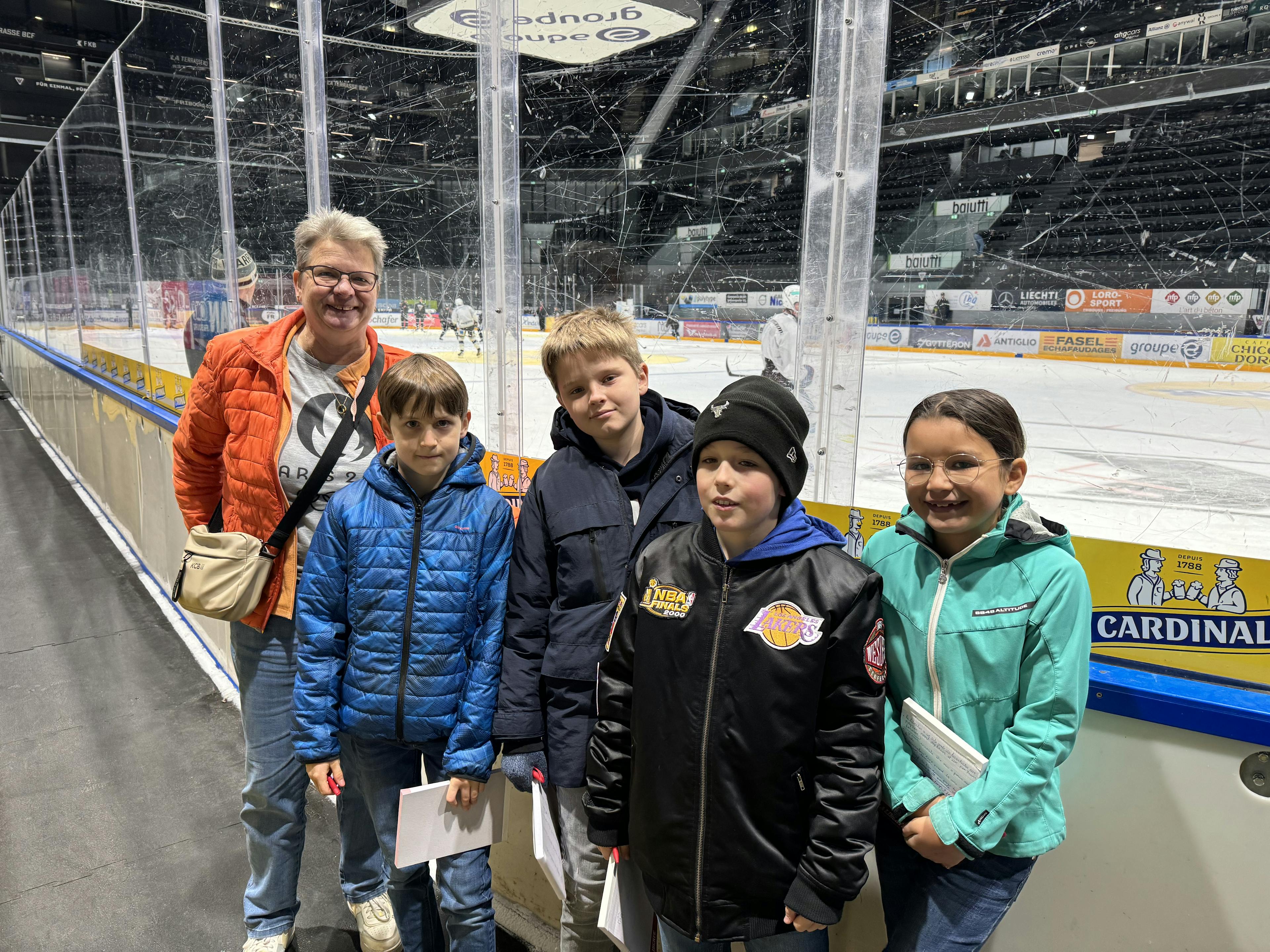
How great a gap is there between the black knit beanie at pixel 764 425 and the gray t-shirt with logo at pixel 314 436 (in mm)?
831

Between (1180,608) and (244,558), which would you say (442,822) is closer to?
(244,558)

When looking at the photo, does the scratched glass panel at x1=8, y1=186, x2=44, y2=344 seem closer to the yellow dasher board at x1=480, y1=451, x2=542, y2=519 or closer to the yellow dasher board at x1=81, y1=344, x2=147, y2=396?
the yellow dasher board at x1=81, y1=344, x2=147, y2=396

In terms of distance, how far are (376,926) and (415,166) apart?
6.55 feet

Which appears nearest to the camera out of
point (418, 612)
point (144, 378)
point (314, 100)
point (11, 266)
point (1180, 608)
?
point (1180, 608)

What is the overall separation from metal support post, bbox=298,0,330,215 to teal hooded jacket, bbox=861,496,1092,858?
234cm

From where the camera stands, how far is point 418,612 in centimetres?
133

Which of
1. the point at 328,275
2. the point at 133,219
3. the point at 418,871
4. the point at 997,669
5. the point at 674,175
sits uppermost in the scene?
the point at 133,219

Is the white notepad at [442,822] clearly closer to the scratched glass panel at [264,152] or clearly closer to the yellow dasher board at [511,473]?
the yellow dasher board at [511,473]

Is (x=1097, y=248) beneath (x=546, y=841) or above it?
above

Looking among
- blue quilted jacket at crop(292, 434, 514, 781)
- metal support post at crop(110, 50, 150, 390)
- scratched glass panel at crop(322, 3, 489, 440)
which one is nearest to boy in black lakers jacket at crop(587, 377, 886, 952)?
blue quilted jacket at crop(292, 434, 514, 781)

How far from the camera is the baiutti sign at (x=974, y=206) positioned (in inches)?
47.2

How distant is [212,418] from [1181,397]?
1766 millimetres

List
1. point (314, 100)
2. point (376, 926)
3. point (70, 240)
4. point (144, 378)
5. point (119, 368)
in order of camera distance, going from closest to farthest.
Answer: point (376, 926) → point (314, 100) → point (144, 378) → point (119, 368) → point (70, 240)

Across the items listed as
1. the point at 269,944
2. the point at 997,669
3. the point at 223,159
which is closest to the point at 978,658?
the point at 997,669
